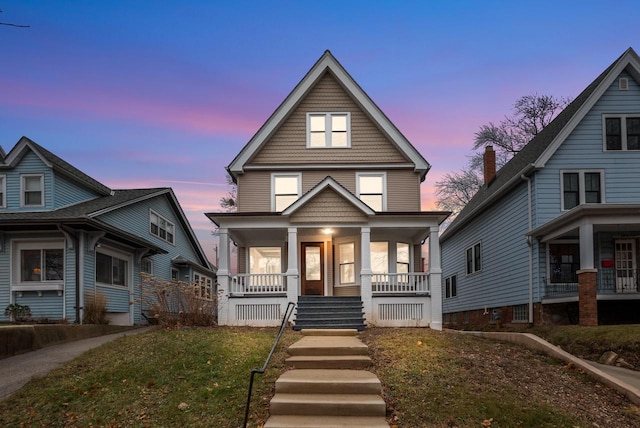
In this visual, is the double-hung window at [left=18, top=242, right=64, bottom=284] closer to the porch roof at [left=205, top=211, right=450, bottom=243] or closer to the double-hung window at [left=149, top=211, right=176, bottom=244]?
the double-hung window at [left=149, top=211, right=176, bottom=244]

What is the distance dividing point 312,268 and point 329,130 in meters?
5.18

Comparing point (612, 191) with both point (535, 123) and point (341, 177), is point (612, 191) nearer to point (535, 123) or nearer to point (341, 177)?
point (341, 177)

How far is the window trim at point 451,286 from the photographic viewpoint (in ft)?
91.2

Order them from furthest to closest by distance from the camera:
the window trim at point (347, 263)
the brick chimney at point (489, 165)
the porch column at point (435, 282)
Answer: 1. the brick chimney at point (489, 165)
2. the window trim at point (347, 263)
3. the porch column at point (435, 282)

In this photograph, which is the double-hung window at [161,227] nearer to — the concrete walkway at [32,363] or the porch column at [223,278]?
the porch column at [223,278]

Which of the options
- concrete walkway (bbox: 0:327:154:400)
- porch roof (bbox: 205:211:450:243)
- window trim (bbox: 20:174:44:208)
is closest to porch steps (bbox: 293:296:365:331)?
porch roof (bbox: 205:211:450:243)

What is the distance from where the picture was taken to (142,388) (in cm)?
868

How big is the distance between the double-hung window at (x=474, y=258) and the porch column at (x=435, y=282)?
7.42m

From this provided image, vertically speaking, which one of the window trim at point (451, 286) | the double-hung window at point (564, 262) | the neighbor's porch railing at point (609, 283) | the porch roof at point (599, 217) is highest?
the porch roof at point (599, 217)

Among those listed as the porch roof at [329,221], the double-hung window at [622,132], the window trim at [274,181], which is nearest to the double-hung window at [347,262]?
the porch roof at [329,221]

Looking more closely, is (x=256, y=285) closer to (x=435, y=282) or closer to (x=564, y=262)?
(x=435, y=282)

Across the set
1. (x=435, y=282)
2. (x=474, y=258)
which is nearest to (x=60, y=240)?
(x=435, y=282)

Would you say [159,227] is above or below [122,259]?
above

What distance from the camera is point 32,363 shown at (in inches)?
433
